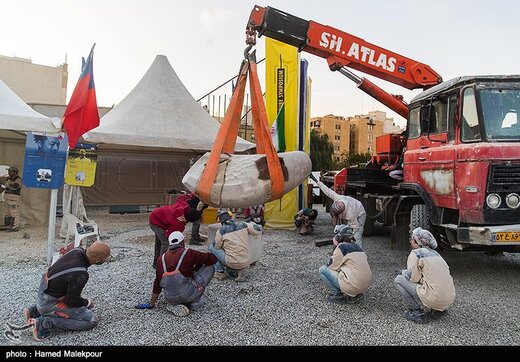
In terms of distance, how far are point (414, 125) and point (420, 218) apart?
1700 mm

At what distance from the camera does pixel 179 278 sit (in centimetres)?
392

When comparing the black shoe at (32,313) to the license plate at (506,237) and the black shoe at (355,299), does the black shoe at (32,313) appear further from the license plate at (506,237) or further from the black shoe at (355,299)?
the license plate at (506,237)

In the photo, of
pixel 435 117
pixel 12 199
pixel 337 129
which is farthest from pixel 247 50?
pixel 337 129

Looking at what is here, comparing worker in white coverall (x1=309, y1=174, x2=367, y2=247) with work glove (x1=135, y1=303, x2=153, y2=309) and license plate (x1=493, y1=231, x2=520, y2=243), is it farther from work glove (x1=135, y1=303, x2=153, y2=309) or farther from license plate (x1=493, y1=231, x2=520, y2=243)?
work glove (x1=135, y1=303, x2=153, y2=309)

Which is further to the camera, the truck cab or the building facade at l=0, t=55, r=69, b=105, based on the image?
the building facade at l=0, t=55, r=69, b=105

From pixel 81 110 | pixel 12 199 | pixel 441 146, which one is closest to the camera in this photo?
pixel 441 146

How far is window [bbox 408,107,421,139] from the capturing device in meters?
6.06

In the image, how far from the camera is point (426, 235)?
3869mm

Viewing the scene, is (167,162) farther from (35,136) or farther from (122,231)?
(35,136)

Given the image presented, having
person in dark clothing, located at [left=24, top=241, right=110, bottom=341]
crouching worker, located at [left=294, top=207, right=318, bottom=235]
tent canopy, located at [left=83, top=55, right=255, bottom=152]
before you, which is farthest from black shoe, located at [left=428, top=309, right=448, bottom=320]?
tent canopy, located at [left=83, top=55, right=255, bottom=152]

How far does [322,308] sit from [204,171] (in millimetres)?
2021

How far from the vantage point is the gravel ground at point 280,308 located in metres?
3.39

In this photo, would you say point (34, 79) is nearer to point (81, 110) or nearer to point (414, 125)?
point (81, 110)

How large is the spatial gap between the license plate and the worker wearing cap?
31.6 ft
